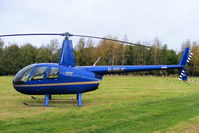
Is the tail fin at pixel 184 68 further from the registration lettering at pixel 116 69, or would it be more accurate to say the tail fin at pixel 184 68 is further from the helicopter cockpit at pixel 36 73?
the helicopter cockpit at pixel 36 73

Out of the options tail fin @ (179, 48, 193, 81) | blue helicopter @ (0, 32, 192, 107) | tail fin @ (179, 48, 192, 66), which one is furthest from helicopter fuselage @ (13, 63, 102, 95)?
tail fin @ (179, 48, 192, 66)

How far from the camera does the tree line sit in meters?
60.7

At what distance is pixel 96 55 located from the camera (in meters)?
61.2

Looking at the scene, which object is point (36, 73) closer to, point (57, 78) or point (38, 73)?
point (38, 73)

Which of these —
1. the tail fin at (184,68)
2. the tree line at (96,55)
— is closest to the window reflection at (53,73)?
the tail fin at (184,68)

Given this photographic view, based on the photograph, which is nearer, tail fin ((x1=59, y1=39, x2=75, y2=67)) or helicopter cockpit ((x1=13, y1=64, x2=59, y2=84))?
helicopter cockpit ((x1=13, y1=64, x2=59, y2=84))

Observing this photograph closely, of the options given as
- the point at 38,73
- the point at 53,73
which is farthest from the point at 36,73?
the point at 53,73

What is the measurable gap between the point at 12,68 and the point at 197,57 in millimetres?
46013

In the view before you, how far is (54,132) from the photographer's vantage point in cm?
611

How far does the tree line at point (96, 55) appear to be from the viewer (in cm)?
6072

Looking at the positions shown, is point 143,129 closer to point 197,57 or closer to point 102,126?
point 102,126

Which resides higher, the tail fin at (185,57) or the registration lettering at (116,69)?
the tail fin at (185,57)

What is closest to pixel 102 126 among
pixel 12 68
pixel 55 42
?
pixel 12 68

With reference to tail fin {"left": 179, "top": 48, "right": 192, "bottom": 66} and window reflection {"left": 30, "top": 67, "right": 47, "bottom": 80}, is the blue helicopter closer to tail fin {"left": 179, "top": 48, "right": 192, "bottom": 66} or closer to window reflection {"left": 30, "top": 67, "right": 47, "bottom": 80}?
window reflection {"left": 30, "top": 67, "right": 47, "bottom": 80}
